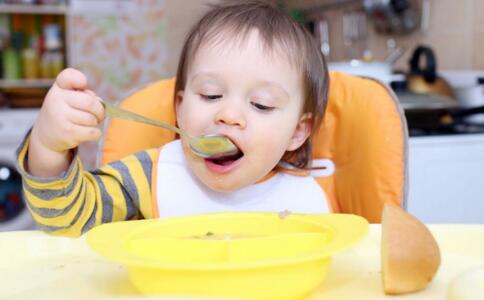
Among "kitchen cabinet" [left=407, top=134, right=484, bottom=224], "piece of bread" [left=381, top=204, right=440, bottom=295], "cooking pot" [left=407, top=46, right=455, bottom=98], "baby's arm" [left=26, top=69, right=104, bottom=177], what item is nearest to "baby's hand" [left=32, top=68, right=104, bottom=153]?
"baby's arm" [left=26, top=69, right=104, bottom=177]

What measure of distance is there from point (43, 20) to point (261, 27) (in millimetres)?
3298

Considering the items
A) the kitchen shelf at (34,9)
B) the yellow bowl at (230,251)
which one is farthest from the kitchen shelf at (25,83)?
the yellow bowl at (230,251)

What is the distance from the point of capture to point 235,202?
1.04 metres

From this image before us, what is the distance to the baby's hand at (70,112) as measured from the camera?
2.35ft

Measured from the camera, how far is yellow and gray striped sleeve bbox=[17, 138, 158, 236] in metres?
0.79

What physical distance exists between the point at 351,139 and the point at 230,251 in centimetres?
58

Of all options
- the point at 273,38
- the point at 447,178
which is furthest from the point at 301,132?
the point at 447,178

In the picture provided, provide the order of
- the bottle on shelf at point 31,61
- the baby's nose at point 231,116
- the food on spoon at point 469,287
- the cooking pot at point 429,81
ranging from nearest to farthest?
the food on spoon at point 469,287, the baby's nose at point 231,116, the cooking pot at point 429,81, the bottle on shelf at point 31,61

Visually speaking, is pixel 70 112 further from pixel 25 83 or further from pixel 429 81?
pixel 25 83

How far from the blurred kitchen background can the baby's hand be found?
40.0 inches

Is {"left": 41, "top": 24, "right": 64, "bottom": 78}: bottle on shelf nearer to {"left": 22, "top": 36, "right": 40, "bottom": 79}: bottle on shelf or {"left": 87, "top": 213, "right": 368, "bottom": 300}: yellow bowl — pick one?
{"left": 22, "top": 36, "right": 40, "bottom": 79}: bottle on shelf

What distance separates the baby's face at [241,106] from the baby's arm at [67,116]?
203 millimetres

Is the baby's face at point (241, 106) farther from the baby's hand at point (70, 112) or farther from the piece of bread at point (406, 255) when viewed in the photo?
the piece of bread at point (406, 255)

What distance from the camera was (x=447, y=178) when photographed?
5.20ft
